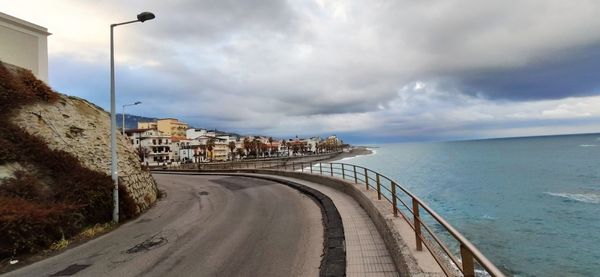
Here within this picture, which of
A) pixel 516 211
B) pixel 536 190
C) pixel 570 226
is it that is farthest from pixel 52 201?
pixel 536 190

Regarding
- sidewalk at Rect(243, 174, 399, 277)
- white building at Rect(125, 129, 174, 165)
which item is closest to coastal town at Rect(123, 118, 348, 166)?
white building at Rect(125, 129, 174, 165)

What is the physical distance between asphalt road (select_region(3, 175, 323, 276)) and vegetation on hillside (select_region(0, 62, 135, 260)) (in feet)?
2.82

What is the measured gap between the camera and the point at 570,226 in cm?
2200

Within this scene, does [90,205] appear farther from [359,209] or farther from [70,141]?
[359,209]

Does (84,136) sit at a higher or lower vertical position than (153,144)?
lower

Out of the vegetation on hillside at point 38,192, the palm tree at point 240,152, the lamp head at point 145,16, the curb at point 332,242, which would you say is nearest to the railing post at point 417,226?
the curb at point 332,242

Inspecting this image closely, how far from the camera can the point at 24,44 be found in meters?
21.1

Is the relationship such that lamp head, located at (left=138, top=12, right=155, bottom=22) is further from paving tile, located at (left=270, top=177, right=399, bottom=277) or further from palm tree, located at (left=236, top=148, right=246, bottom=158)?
palm tree, located at (left=236, top=148, right=246, bottom=158)

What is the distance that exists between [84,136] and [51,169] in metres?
3.22

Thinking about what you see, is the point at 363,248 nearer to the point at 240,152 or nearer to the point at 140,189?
the point at 140,189

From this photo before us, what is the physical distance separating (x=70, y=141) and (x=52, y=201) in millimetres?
4175

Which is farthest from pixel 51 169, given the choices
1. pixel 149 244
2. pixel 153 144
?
pixel 153 144

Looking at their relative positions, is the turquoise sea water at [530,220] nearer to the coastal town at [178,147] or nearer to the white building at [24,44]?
the white building at [24,44]

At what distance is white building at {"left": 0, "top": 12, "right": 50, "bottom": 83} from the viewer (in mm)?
20172
